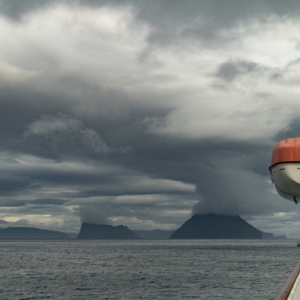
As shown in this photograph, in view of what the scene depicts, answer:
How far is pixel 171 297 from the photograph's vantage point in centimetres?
5800

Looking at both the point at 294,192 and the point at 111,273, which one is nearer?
the point at 294,192

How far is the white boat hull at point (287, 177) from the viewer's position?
45.8ft

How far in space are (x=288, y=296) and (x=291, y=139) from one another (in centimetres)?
525

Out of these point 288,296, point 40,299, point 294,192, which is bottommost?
point 40,299

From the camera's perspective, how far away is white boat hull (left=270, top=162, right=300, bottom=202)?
1397cm

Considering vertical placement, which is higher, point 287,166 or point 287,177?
point 287,166

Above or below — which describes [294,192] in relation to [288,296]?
above

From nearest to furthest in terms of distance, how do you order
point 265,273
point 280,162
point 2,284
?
1. point 280,162
2. point 2,284
3. point 265,273

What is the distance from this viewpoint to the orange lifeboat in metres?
14.0

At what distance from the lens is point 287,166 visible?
46.2 feet

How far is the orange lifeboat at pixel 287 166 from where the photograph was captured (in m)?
14.0

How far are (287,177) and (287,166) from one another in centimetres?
33

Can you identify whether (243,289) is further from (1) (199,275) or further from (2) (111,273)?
(2) (111,273)

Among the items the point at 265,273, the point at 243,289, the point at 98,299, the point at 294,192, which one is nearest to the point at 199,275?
the point at 265,273
